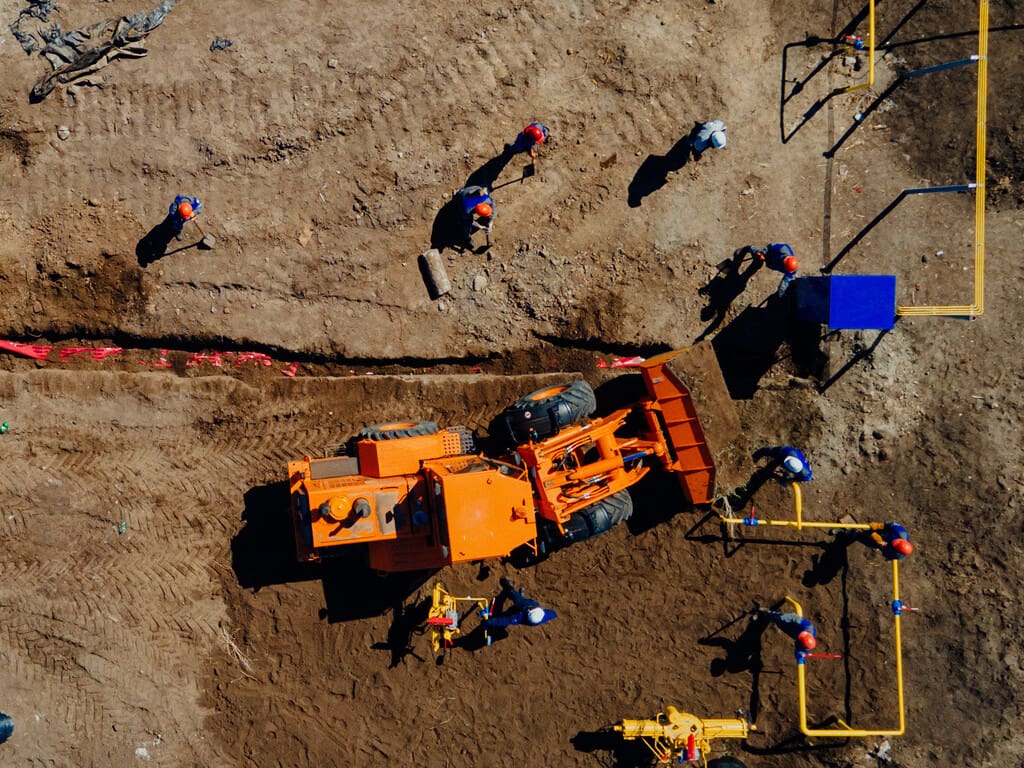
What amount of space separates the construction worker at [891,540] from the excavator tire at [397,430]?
6182mm

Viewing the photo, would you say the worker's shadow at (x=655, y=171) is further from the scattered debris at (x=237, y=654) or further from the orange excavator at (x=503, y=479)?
the scattered debris at (x=237, y=654)

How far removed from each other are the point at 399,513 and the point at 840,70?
28.1ft

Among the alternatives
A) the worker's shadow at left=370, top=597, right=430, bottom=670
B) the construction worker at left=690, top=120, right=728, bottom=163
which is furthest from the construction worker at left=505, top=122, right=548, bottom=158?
the worker's shadow at left=370, top=597, right=430, bottom=670

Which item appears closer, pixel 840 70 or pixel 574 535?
pixel 574 535

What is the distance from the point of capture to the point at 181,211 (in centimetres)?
908

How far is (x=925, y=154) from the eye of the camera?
9898 mm

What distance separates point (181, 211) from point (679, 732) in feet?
31.1

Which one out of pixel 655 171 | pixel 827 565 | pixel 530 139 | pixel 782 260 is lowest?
pixel 827 565

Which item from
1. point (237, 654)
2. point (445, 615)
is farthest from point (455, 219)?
point (237, 654)

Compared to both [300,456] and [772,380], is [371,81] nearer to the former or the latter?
[300,456]

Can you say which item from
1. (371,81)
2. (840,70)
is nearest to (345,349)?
(371,81)

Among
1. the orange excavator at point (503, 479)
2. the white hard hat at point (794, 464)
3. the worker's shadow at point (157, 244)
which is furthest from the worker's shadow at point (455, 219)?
the white hard hat at point (794, 464)

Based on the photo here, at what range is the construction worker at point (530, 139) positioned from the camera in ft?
30.5

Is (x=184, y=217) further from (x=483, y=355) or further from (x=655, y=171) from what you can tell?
(x=655, y=171)
